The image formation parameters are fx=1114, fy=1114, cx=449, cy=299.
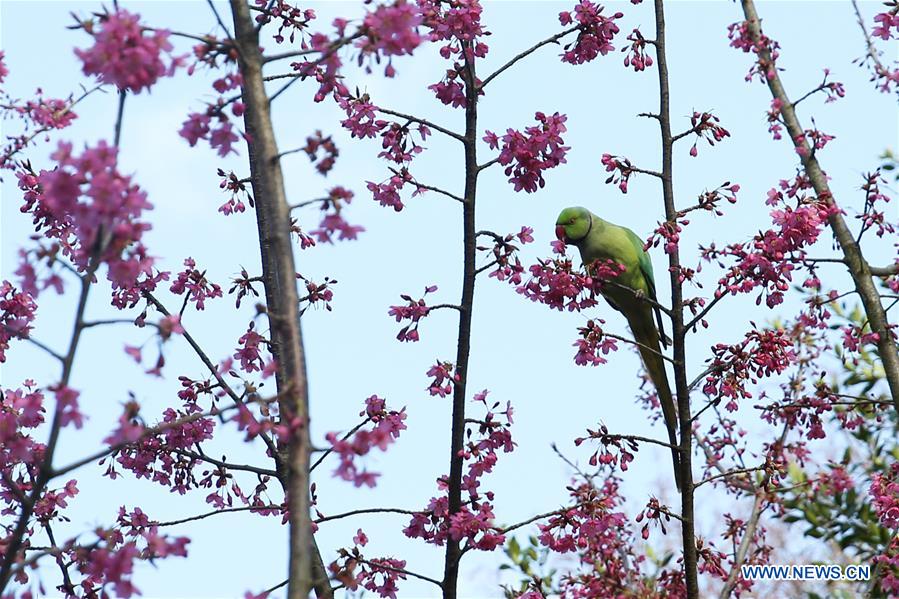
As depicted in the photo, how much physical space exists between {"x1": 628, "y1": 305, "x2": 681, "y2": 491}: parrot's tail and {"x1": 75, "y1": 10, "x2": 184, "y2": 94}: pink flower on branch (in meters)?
2.89

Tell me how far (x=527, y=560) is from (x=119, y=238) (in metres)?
5.68

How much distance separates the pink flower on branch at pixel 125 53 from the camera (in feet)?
11.0

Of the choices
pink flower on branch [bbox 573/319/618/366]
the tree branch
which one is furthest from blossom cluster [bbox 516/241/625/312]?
the tree branch

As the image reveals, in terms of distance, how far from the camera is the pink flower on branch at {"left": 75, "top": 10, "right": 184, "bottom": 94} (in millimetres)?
3342

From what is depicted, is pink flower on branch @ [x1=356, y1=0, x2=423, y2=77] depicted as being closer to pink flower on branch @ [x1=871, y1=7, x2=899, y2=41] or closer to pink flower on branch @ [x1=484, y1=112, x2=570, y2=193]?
pink flower on branch @ [x1=484, y1=112, x2=570, y2=193]

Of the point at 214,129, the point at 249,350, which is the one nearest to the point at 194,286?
the point at 249,350

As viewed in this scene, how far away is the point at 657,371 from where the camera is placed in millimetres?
6398

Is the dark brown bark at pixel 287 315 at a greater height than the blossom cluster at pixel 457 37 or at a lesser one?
lesser

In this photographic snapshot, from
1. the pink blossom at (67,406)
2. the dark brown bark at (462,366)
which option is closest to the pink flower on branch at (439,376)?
the dark brown bark at (462,366)

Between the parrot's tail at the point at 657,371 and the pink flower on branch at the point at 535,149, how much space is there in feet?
3.25

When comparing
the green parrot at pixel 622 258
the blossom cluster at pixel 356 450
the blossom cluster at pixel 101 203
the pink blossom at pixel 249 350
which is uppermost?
the green parrot at pixel 622 258

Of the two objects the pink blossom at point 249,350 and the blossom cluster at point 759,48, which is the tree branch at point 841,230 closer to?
the blossom cluster at point 759,48

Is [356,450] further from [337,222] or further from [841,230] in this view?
[841,230]

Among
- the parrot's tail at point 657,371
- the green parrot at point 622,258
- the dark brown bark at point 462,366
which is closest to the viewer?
the dark brown bark at point 462,366
